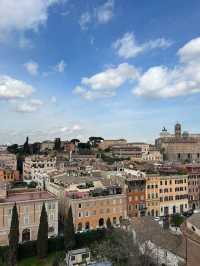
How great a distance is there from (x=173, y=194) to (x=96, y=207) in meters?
21.3

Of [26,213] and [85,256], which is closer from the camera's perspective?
[85,256]

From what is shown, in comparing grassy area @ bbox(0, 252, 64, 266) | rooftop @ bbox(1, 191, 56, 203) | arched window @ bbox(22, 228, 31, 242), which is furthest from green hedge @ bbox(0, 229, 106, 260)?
rooftop @ bbox(1, 191, 56, 203)

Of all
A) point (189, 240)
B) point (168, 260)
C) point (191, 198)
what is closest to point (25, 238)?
point (168, 260)

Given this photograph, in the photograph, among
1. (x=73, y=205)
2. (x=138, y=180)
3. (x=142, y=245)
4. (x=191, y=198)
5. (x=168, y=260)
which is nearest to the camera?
(x=168, y=260)

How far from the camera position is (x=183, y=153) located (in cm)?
18112

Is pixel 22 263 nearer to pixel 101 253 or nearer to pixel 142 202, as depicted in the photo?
pixel 101 253

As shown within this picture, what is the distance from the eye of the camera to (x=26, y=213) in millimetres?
49938

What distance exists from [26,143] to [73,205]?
10458cm

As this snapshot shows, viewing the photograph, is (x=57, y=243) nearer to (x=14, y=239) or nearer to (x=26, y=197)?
(x=14, y=239)

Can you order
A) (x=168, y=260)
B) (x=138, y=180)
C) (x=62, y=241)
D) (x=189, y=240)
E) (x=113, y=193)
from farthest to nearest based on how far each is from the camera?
(x=138, y=180)
(x=113, y=193)
(x=62, y=241)
(x=168, y=260)
(x=189, y=240)

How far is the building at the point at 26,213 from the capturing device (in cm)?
4816

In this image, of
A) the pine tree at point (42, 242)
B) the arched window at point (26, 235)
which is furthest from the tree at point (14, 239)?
the arched window at point (26, 235)

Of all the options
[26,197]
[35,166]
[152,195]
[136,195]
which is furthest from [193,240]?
[35,166]

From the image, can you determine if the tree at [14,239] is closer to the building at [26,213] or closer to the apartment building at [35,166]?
the building at [26,213]
